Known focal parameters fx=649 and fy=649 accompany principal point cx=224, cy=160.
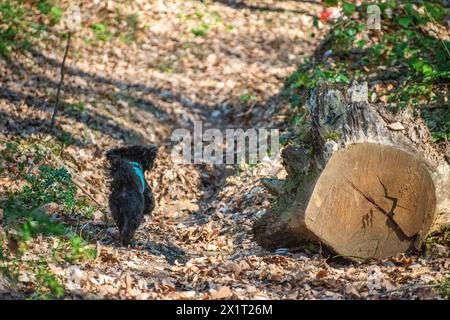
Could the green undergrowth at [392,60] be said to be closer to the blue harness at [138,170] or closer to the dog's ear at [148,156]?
the dog's ear at [148,156]

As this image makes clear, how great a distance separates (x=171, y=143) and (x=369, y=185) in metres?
5.45

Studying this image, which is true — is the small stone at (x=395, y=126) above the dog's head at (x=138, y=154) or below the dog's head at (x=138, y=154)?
above

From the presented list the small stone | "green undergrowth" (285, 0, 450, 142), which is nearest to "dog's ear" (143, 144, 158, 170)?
"green undergrowth" (285, 0, 450, 142)

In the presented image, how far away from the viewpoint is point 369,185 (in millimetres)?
6273

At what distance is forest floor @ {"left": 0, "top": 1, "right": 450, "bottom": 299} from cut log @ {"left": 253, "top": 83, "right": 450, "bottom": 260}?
0.81 feet

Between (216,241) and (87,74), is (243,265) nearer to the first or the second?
(216,241)

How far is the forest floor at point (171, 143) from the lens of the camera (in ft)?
19.0

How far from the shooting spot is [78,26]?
13.9m

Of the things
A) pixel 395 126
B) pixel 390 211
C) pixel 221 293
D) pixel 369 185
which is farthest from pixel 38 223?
pixel 395 126

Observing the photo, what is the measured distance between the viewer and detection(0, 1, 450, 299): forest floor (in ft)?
19.0

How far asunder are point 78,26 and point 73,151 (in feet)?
16.3

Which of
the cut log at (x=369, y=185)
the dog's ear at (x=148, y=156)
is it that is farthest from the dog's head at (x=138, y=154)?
the cut log at (x=369, y=185)

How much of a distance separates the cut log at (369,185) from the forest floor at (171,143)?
0.25 meters

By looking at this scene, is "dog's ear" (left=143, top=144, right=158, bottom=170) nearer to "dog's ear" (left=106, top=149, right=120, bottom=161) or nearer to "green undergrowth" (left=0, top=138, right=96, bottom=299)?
"dog's ear" (left=106, top=149, right=120, bottom=161)
